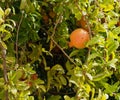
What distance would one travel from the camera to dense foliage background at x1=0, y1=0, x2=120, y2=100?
1.13 meters

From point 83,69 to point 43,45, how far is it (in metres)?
0.32

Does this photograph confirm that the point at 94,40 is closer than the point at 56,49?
Yes

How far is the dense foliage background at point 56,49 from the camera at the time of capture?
3.71 feet

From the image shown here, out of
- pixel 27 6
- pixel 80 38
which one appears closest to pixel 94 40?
pixel 80 38

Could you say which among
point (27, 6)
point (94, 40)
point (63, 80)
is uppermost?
point (27, 6)

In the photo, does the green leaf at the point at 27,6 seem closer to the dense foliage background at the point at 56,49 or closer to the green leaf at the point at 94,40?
the dense foliage background at the point at 56,49

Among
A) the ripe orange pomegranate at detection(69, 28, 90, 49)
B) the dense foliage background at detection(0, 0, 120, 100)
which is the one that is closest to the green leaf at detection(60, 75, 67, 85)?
the dense foliage background at detection(0, 0, 120, 100)

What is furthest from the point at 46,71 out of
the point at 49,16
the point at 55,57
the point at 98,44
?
the point at 98,44

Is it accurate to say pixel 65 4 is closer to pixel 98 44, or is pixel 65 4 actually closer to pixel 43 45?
pixel 98 44

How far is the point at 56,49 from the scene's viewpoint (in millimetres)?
1421

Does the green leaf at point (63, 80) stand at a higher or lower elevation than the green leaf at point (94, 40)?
lower

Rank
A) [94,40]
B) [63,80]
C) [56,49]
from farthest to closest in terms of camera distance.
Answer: [56,49]
[63,80]
[94,40]

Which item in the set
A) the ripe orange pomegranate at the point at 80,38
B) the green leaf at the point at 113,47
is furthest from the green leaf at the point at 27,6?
the green leaf at the point at 113,47

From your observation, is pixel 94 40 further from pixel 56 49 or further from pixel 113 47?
pixel 56 49
